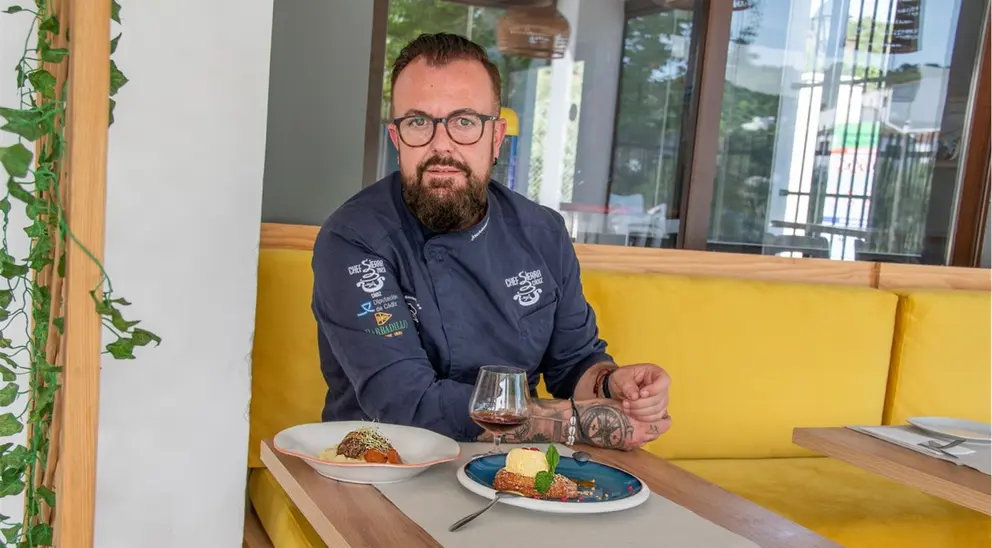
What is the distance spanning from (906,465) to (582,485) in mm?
780

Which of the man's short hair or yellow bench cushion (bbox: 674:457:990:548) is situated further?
yellow bench cushion (bbox: 674:457:990:548)

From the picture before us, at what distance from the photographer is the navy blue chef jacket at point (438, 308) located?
156 centimetres

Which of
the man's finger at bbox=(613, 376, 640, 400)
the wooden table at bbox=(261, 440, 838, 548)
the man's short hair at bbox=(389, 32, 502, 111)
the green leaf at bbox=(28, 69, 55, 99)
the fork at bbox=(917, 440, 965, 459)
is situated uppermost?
the man's short hair at bbox=(389, 32, 502, 111)

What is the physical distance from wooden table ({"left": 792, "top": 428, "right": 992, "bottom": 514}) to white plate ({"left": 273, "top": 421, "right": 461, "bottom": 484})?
2.91 ft

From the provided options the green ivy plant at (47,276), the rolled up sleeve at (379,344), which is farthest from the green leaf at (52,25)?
the rolled up sleeve at (379,344)

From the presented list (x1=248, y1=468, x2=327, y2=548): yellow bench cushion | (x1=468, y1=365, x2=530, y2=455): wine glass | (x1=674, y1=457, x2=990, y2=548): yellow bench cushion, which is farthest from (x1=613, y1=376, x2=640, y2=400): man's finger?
(x1=674, y1=457, x2=990, y2=548): yellow bench cushion

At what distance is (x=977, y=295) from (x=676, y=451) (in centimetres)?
120

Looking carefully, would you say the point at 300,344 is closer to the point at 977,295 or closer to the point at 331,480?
the point at 331,480

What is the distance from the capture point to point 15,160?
2.99 feet

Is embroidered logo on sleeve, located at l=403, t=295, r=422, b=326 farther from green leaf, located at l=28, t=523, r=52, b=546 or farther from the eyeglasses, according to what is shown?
green leaf, located at l=28, t=523, r=52, b=546

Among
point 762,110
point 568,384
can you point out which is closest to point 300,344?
point 568,384

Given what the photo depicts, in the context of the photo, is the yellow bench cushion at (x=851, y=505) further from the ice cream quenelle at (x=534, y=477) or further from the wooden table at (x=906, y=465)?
the ice cream quenelle at (x=534, y=477)

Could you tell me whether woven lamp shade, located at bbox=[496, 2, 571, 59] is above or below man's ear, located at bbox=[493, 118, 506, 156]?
above

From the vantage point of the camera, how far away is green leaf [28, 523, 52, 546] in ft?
3.79
